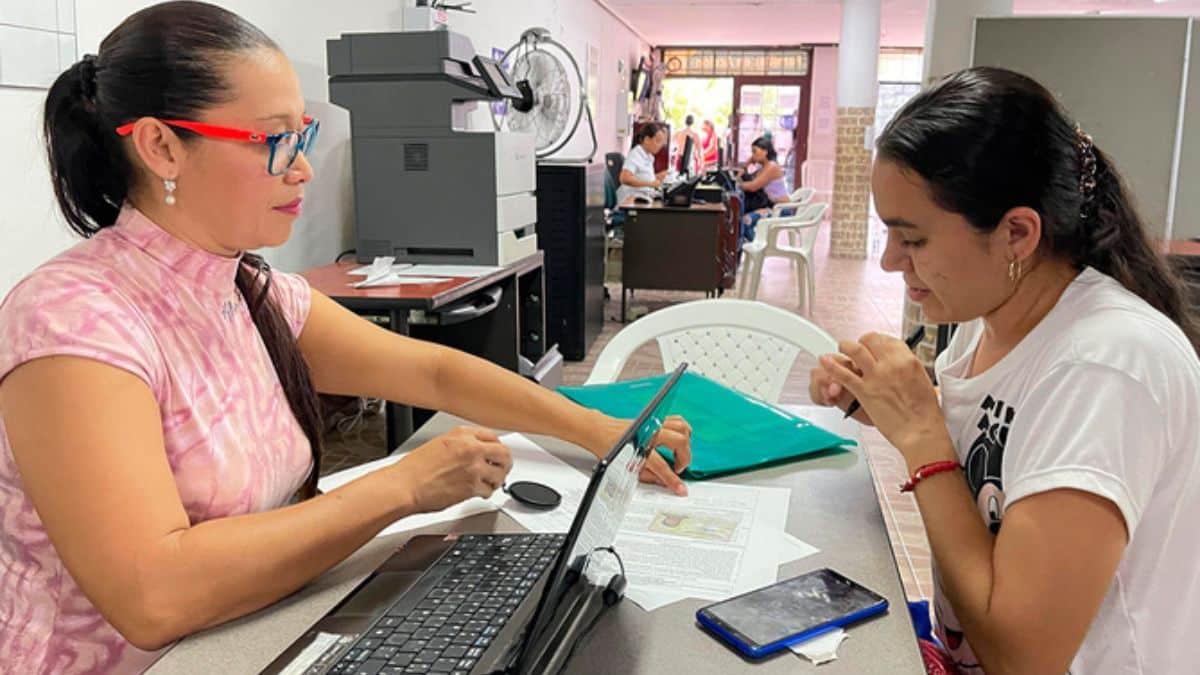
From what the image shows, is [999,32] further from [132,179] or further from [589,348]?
[132,179]

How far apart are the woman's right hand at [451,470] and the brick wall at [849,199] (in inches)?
372

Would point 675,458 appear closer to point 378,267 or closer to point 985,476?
point 985,476

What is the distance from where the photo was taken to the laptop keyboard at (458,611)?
76 cm

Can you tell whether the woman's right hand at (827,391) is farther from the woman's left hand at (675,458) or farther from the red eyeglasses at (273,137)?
the red eyeglasses at (273,137)

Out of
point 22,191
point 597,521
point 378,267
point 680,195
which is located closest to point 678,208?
point 680,195

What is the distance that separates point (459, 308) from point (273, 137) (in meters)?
1.53

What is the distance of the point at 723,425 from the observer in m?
1.44

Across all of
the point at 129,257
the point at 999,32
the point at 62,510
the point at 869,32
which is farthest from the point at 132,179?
the point at 869,32

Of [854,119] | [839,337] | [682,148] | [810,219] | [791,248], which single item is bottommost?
[839,337]

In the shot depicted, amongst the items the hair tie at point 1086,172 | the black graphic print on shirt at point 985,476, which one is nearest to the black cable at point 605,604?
the black graphic print on shirt at point 985,476

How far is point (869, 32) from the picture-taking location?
9.10 meters

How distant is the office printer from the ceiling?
680 cm

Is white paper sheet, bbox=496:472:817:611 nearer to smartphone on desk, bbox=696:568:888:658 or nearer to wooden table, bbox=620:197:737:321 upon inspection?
smartphone on desk, bbox=696:568:888:658

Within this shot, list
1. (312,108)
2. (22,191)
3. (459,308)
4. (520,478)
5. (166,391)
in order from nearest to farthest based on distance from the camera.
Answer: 1. (166,391)
2. (520,478)
3. (22,191)
4. (459,308)
5. (312,108)
